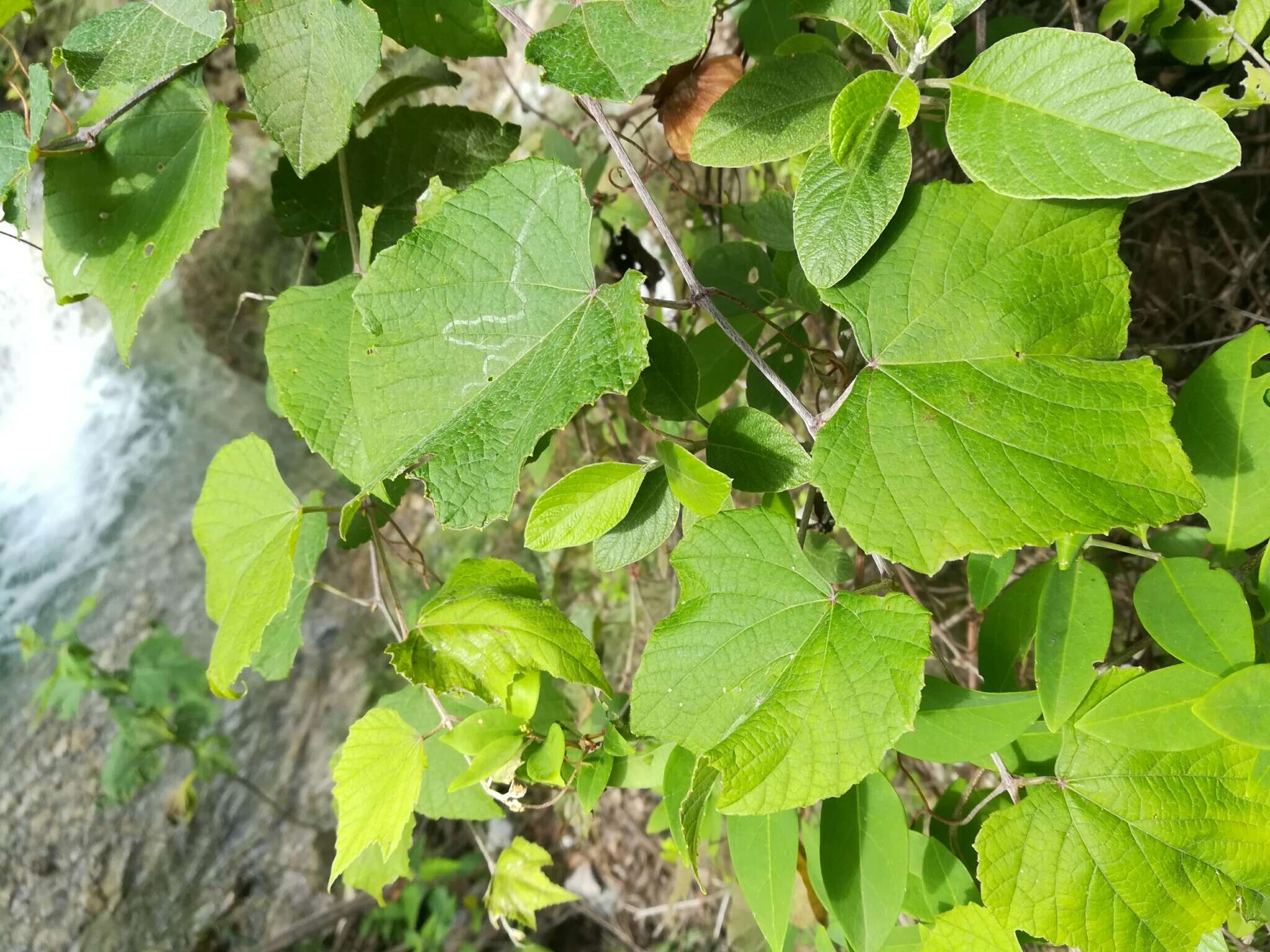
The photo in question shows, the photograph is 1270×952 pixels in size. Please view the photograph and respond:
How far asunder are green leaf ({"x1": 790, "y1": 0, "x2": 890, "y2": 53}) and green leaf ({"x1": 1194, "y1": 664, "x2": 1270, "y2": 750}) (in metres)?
0.52

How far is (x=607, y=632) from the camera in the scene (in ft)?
7.17

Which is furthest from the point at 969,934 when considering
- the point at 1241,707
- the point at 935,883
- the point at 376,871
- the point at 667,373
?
the point at 376,871

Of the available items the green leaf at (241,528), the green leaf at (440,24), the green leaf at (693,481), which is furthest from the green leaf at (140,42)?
the green leaf at (693,481)

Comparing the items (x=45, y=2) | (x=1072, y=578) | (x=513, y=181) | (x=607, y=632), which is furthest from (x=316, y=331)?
(x=45, y=2)

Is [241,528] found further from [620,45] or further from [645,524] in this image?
[620,45]

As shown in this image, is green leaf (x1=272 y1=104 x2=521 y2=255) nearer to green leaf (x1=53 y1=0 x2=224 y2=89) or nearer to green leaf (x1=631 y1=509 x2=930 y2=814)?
green leaf (x1=53 y1=0 x2=224 y2=89)

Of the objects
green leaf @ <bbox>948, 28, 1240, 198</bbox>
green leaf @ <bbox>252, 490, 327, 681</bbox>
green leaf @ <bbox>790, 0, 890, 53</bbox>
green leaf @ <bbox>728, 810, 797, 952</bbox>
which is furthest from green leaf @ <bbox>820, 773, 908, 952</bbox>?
green leaf @ <bbox>252, 490, 327, 681</bbox>

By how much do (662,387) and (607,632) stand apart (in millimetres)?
1583

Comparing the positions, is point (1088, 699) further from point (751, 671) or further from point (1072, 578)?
point (751, 671)

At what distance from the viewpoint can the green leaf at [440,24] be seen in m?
0.72

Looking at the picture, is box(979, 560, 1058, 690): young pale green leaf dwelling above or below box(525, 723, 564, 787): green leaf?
above

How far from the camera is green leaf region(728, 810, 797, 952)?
687 millimetres

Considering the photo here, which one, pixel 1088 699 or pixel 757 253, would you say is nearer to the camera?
pixel 1088 699

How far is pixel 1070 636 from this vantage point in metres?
0.64
